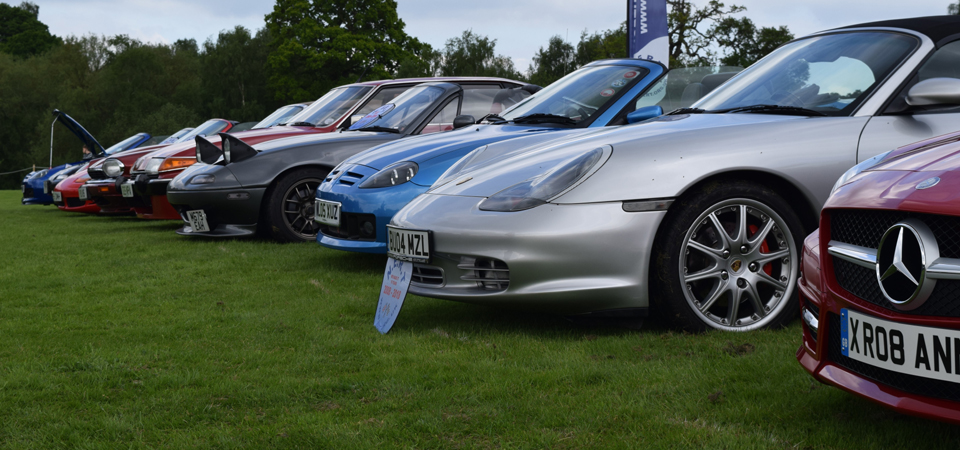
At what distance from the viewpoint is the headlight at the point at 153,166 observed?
9538 mm

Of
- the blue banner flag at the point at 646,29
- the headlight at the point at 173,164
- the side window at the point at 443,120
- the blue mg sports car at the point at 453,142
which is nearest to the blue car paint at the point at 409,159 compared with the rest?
the blue mg sports car at the point at 453,142

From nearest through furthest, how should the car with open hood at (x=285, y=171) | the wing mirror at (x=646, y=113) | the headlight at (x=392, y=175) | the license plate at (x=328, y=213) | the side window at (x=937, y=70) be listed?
1. the side window at (x=937, y=70)
2. the wing mirror at (x=646, y=113)
3. the headlight at (x=392, y=175)
4. the license plate at (x=328, y=213)
5. the car with open hood at (x=285, y=171)

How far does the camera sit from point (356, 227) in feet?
18.9

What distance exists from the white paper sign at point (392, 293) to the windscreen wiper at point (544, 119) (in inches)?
84.9

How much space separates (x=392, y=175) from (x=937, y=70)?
327cm

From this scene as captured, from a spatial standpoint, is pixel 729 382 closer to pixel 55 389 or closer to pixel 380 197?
pixel 55 389

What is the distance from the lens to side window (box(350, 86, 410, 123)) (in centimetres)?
896

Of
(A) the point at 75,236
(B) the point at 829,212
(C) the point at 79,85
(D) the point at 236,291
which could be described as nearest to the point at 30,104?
(C) the point at 79,85

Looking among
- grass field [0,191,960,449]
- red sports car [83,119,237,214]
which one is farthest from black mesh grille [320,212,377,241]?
red sports car [83,119,237,214]

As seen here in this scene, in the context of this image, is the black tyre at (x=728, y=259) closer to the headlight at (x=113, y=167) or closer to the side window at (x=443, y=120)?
the side window at (x=443, y=120)

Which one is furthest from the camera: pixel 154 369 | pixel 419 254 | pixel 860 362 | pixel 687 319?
pixel 419 254

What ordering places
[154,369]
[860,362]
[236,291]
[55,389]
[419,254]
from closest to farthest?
[860,362]
[55,389]
[154,369]
[419,254]
[236,291]

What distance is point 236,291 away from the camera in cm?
536

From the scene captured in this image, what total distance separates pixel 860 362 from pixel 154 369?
263 cm
